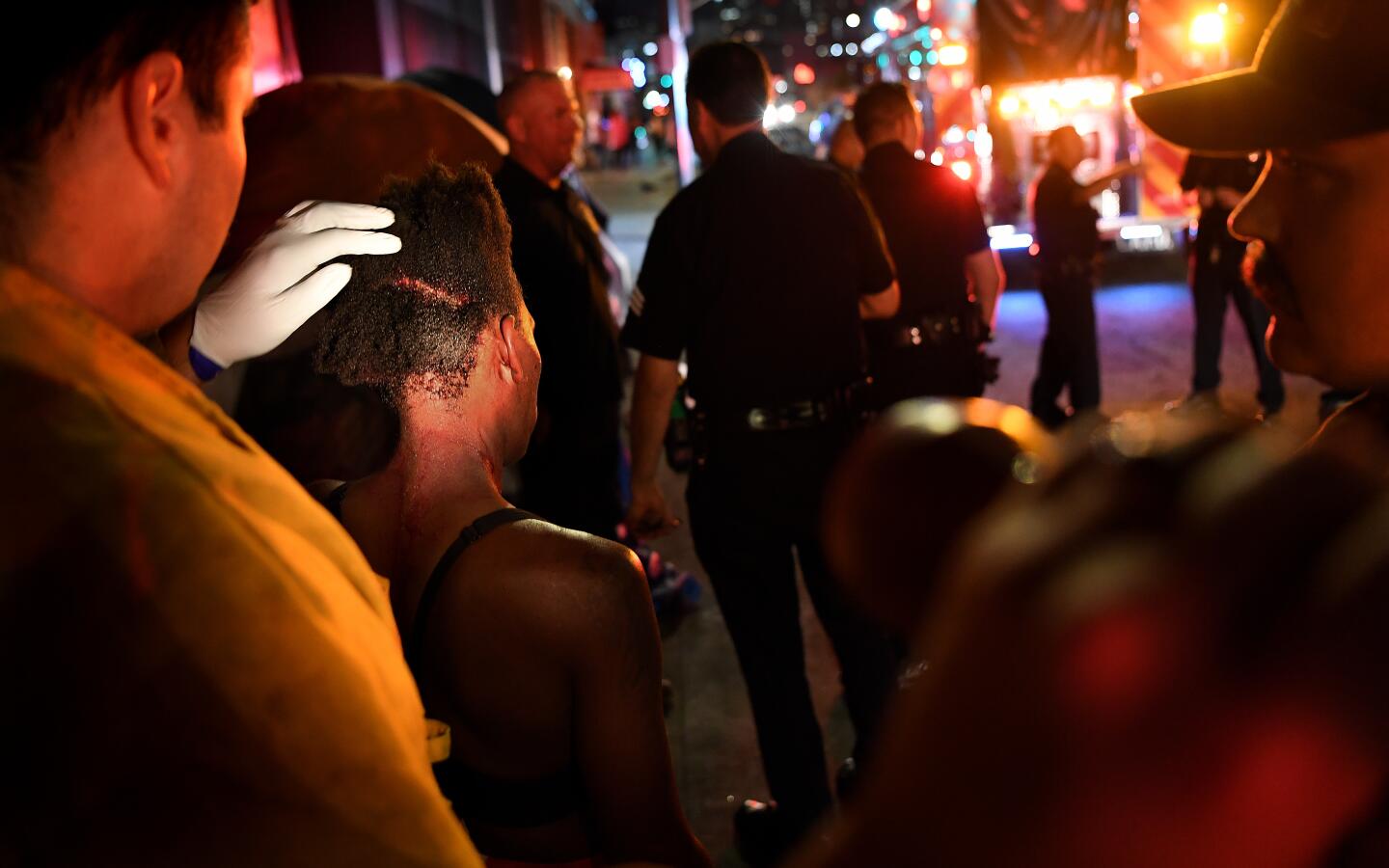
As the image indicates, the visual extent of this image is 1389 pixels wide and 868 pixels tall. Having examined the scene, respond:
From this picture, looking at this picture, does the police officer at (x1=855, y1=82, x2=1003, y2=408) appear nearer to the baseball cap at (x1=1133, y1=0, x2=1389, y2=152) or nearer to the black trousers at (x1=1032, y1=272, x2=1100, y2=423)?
the black trousers at (x1=1032, y1=272, x2=1100, y2=423)

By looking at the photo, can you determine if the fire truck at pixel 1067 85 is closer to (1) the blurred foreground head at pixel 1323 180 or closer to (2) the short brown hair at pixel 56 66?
(1) the blurred foreground head at pixel 1323 180

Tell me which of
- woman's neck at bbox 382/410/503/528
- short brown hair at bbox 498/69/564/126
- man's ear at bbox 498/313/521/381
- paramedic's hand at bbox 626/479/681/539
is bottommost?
paramedic's hand at bbox 626/479/681/539

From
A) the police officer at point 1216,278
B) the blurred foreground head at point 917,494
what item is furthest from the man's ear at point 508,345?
the police officer at point 1216,278

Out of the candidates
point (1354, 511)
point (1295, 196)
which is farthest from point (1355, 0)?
point (1354, 511)

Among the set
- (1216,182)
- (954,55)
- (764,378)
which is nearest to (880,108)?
(764,378)

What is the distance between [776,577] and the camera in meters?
3.23

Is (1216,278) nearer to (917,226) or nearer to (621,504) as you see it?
(917,226)

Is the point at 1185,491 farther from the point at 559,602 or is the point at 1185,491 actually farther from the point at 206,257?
the point at 559,602

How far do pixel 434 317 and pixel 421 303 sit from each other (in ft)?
0.11

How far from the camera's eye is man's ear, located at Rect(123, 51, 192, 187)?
2.84ft

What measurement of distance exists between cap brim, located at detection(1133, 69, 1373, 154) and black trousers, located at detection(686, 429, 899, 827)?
5.24ft

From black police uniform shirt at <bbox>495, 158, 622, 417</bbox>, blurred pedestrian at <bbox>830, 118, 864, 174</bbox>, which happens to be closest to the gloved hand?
black police uniform shirt at <bbox>495, 158, 622, 417</bbox>

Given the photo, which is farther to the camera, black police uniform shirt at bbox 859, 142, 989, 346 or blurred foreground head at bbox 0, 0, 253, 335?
black police uniform shirt at bbox 859, 142, 989, 346

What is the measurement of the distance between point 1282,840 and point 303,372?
3836 mm
